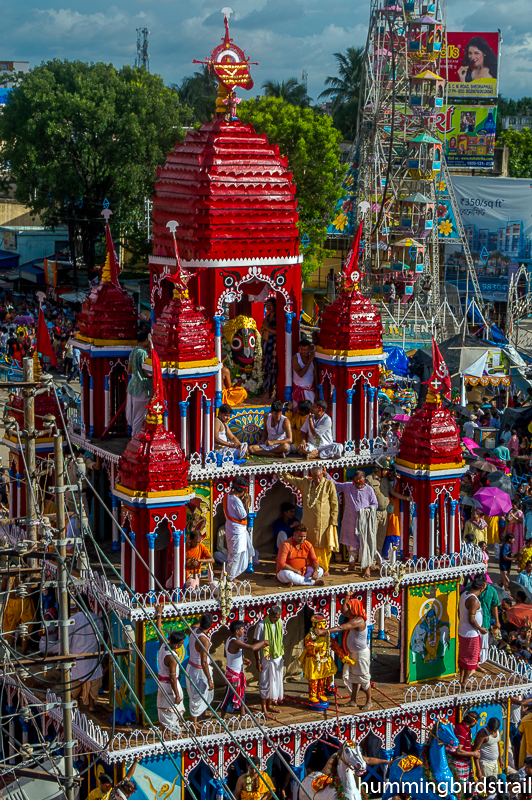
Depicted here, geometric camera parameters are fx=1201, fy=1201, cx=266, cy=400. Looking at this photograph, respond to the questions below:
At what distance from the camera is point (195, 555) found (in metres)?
16.4

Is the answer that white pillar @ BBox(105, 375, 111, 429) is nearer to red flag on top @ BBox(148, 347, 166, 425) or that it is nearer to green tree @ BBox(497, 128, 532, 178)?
red flag on top @ BBox(148, 347, 166, 425)

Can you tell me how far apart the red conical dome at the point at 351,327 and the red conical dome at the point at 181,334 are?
2156mm

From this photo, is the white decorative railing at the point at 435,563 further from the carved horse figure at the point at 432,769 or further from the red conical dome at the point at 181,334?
the red conical dome at the point at 181,334

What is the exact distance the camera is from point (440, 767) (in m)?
16.3

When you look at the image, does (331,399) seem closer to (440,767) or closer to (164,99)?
(440,767)

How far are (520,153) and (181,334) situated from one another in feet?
163

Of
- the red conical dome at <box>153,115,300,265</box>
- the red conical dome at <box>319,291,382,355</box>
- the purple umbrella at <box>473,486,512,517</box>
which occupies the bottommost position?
the purple umbrella at <box>473,486,512,517</box>

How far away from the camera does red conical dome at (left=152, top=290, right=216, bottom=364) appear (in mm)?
16453

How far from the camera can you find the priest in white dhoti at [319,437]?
17594 millimetres

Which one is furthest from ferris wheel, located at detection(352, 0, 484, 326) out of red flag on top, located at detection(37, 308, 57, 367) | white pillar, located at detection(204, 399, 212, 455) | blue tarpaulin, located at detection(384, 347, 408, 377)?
white pillar, located at detection(204, 399, 212, 455)

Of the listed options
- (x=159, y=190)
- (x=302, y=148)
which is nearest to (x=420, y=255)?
(x=302, y=148)

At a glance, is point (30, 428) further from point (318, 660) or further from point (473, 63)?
point (473, 63)

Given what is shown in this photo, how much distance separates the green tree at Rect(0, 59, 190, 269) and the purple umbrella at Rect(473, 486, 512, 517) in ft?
90.0

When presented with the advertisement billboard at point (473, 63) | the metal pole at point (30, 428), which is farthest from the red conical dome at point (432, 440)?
the advertisement billboard at point (473, 63)
